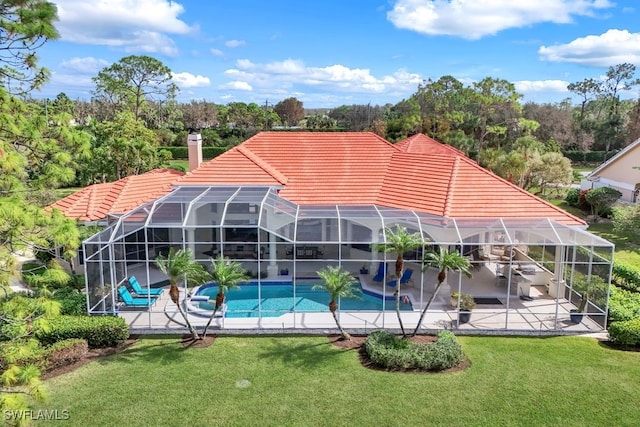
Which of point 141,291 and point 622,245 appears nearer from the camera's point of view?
point 141,291

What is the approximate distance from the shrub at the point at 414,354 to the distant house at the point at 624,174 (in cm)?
3173

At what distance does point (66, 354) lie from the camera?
16.5 meters

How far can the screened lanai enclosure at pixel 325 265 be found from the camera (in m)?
19.9

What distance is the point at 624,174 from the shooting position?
4209 cm

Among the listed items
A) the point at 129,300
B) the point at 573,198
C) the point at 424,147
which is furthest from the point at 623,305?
the point at 573,198

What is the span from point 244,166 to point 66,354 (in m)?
14.1

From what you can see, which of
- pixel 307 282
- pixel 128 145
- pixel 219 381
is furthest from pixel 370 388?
pixel 128 145

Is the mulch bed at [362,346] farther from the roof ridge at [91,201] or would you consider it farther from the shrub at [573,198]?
the shrub at [573,198]

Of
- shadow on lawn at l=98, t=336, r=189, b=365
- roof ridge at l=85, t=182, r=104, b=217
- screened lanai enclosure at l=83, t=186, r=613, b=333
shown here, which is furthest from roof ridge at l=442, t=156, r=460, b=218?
roof ridge at l=85, t=182, r=104, b=217

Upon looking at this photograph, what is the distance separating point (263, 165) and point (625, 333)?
19810 mm

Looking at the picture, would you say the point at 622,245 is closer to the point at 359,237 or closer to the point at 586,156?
the point at 359,237

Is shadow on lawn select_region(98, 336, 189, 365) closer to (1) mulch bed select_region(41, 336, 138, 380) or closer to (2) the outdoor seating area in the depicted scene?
(1) mulch bed select_region(41, 336, 138, 380)

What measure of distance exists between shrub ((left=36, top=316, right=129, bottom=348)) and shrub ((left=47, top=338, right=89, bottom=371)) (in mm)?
579

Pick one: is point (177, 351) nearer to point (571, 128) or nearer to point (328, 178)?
point (328, 178)
